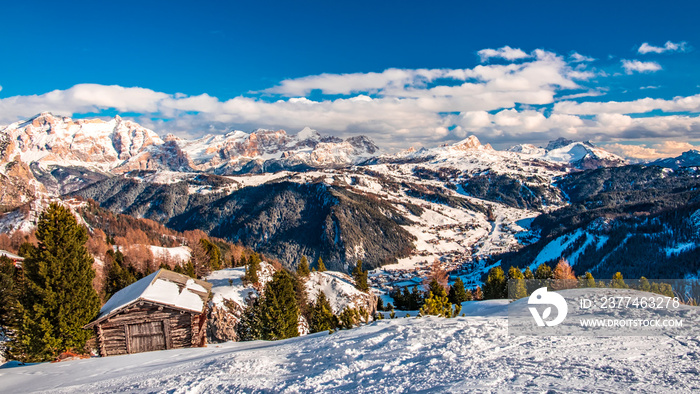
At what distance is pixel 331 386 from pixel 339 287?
178ft

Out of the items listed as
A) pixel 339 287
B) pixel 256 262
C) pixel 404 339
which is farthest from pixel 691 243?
pixel 404 339

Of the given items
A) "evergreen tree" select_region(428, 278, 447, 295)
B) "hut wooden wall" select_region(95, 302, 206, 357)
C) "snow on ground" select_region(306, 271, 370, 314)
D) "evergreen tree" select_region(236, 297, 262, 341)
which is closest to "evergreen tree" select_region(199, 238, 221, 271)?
"snow on ground" select_region(306, 271, 370, 314)

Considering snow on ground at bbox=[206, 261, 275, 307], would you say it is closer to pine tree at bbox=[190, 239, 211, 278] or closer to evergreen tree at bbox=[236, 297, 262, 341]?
pine tree at bbox=[190, 239, 211, 278]

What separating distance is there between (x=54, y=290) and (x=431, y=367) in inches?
981

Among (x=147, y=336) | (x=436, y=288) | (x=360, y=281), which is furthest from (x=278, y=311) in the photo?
(x=360, y=281)

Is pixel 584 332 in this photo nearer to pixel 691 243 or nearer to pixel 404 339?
pixel 404 339

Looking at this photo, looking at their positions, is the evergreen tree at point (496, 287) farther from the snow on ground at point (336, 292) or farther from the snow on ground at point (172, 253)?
the snow on ground at point (172, 253)

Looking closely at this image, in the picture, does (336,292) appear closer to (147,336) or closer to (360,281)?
(360,281)

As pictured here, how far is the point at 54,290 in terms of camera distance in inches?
903

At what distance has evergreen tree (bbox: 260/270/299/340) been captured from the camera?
117 ft

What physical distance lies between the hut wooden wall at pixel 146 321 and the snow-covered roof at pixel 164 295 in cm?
59

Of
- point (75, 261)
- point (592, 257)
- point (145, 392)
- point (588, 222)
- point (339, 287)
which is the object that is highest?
point (75, 261)

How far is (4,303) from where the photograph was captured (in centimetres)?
3325

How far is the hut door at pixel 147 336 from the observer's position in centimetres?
2538
